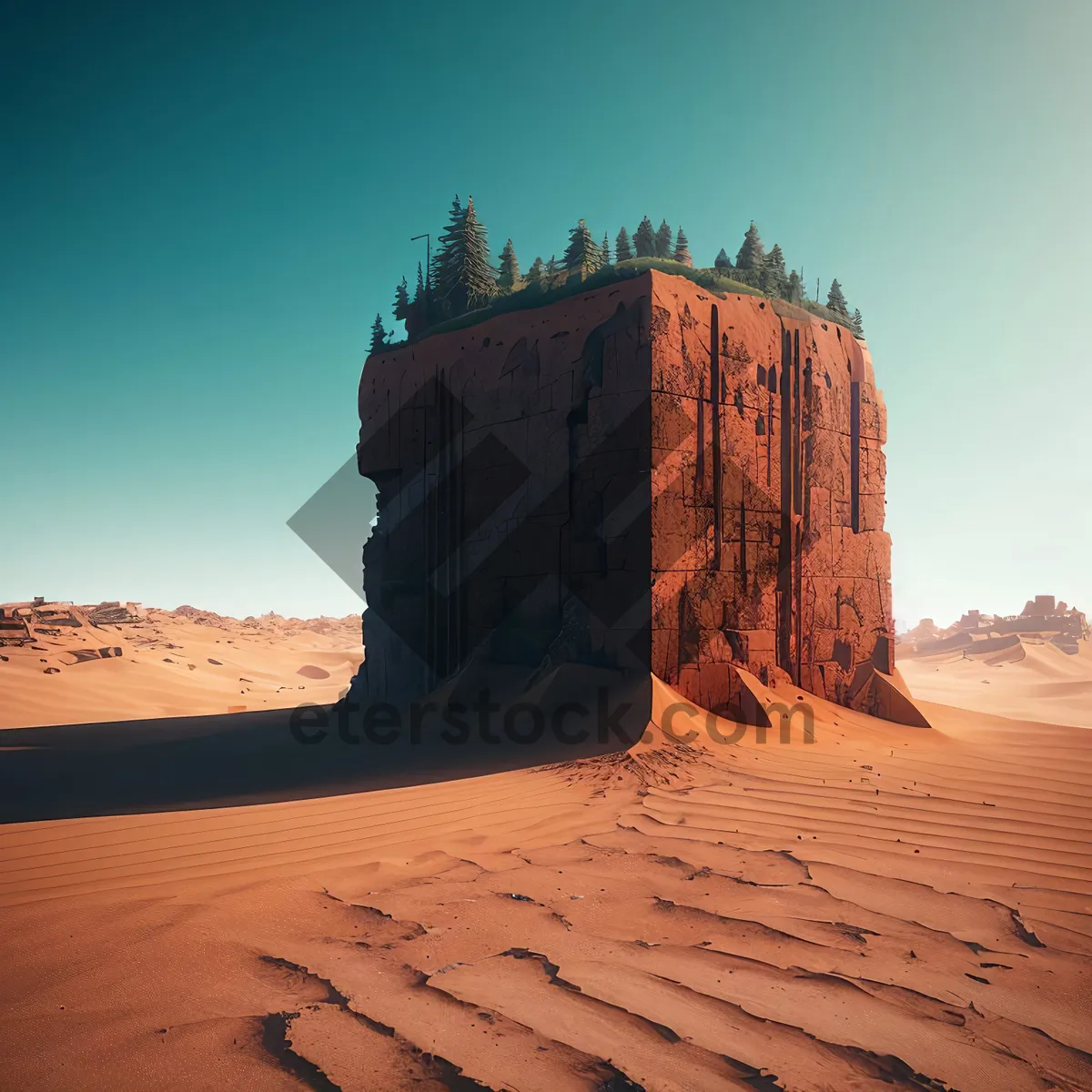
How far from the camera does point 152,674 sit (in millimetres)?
17578

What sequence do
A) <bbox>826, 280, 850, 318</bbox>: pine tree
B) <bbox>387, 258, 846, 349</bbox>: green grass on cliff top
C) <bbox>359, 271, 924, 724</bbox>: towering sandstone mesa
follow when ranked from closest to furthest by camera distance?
<bbox>359, 271, 924, 724</bbox>: towering sandstone mesa
<bbox>387, 258, 846, 349</bbox>: green grass on cliff top
<bbox>826, 280, 850, 318</bbox>: pine tree

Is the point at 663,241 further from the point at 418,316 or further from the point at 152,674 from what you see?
the point at 152,674

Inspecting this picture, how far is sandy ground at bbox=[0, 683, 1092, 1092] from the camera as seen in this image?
200 cm

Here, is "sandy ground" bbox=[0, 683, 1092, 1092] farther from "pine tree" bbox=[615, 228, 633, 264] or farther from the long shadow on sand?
"pine tree" bbox=[615, 228, 633, 264]

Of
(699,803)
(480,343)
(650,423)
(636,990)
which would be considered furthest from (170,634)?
(636,990)

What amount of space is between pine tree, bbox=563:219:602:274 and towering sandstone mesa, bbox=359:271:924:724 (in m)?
3.83

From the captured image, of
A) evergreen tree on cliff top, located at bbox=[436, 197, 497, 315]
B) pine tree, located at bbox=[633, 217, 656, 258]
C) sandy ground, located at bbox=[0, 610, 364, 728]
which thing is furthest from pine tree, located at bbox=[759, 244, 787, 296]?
sandy ground, located at bbox=[0, 610, 364, 728]

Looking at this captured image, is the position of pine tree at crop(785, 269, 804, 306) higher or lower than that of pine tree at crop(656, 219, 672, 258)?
lower

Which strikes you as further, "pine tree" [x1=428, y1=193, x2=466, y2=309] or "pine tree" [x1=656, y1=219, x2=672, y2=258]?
"pine tree" [x1=656, y1=219, x2=672, y2=258]

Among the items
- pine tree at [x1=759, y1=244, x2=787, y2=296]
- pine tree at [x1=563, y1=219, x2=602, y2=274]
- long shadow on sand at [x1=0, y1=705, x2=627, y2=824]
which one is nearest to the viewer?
long shadow on sand at [x1=0, y1=705, x2=627, y2=824]

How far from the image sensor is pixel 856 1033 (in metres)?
2.11

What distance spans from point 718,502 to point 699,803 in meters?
3.81

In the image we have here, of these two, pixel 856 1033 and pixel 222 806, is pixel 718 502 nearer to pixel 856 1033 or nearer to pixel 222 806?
pixel 222 806

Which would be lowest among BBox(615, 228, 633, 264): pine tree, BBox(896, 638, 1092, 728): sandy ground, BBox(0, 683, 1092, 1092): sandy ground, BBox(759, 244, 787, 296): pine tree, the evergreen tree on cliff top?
BBox(896, 638, 1092, 728): sandy ground
